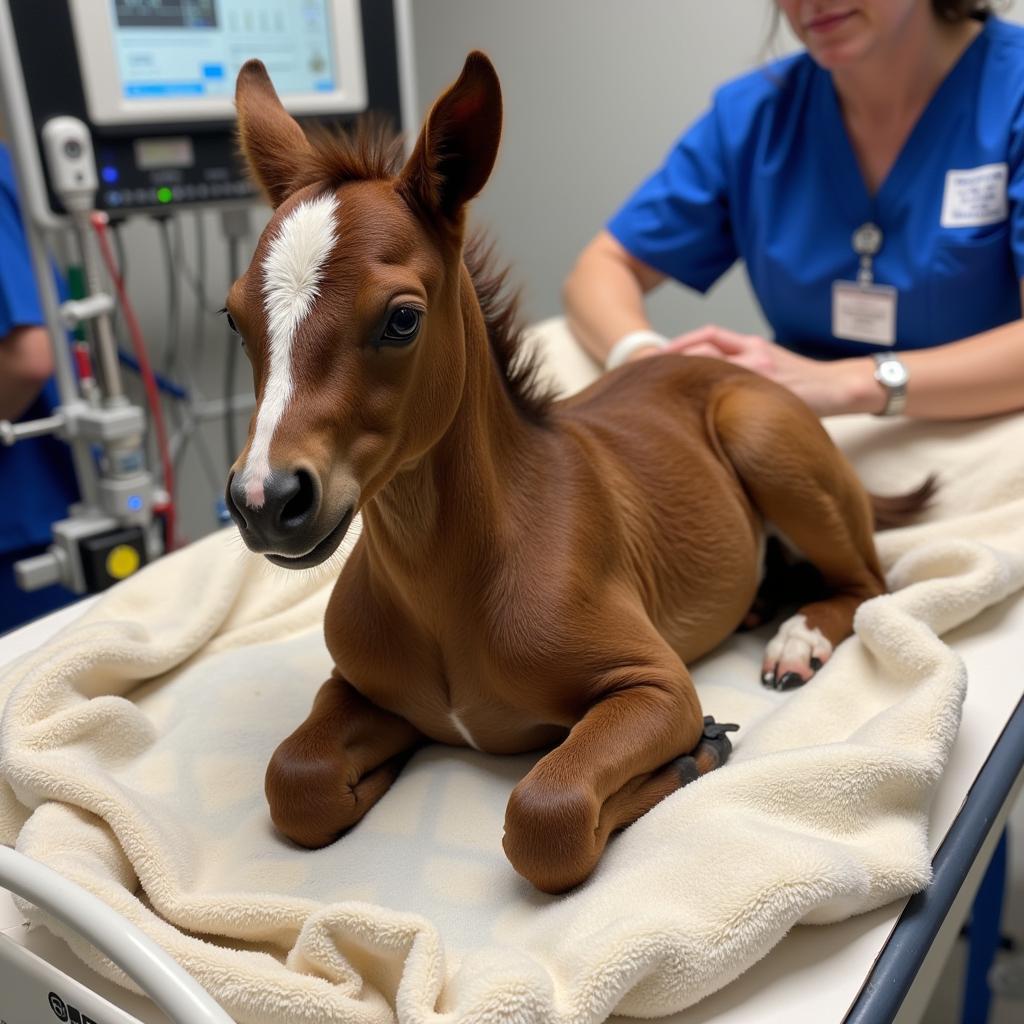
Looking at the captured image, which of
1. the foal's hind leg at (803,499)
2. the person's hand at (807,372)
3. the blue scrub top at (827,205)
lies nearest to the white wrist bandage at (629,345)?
the person's hand at (807,372)

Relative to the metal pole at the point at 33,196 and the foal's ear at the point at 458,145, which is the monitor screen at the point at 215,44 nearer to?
the metal pole at the point at 33,196

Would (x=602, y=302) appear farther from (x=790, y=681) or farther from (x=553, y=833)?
(x=553, y=833)

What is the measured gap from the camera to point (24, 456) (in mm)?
1705

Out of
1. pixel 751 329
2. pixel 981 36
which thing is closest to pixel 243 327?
pixel 981 36

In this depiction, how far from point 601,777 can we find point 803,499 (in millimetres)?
442

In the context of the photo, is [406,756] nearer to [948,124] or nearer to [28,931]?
[28,931]

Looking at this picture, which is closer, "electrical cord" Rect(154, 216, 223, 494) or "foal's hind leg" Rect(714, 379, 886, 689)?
"foal's hind leg" Rect(714, 379, 886, 689)

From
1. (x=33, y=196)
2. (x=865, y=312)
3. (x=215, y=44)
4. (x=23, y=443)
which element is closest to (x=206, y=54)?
(x=215, y=44)

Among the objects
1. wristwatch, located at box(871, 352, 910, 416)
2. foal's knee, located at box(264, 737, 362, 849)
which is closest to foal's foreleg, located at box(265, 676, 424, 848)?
foal's knee, located at box(264, 737, 362, 849)

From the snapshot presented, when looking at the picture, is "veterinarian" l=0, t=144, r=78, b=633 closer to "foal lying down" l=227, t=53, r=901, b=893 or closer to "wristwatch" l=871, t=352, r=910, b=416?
"foal lying down" l=227, t=53, r=901, b=893

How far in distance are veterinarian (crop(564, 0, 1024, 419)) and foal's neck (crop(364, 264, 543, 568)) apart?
1.88 ft

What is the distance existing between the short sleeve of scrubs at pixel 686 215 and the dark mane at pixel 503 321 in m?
0.80

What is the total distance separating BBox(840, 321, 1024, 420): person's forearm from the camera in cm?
121

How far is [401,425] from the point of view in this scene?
694 mm
